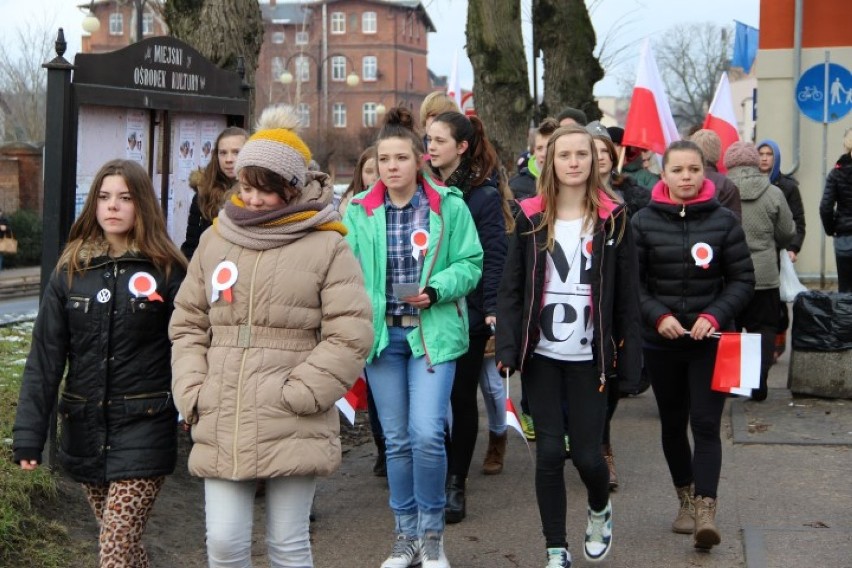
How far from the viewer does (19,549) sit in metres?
5.55

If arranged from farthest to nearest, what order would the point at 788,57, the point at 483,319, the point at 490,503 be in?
the point at 788,57
the point at 490,503
the point at 483,319

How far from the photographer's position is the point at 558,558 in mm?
5648

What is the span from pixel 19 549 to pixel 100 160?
216 centimetres

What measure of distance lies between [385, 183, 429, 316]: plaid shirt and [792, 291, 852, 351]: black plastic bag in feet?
16.0

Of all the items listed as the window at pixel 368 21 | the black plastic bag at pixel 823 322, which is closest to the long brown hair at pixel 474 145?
the black plastic bag at pixel 823 322

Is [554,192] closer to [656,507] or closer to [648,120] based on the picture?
[656,507]

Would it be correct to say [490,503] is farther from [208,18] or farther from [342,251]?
[208,18]

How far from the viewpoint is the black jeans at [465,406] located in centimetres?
669

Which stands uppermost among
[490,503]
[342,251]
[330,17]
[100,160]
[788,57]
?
[330,17]

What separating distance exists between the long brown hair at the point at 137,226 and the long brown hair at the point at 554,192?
163cm

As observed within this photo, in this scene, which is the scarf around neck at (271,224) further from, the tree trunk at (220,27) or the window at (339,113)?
the window at (339,113)

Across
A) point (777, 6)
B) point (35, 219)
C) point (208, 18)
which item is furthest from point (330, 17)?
point (208, 18)

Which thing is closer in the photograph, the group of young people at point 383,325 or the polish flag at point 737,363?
the group of young people at point 383,325

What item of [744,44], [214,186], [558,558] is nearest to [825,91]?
[214,186]
